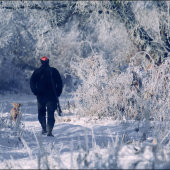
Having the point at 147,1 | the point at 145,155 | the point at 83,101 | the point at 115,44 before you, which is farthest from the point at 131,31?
the point at 115,44

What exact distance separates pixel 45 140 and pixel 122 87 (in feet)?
8.66

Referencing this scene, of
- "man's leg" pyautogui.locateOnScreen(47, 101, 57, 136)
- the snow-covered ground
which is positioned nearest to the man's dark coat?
Result: "man's leg" pyautogui.locateOnScreen(47, 101, 57, 136)

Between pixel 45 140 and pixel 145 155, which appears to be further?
pixel 45 140

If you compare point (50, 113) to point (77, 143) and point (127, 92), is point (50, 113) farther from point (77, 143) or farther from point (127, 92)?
point (127, 92)

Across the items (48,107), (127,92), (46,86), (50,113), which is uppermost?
(46,86)

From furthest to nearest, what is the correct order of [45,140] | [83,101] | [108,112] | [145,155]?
[83,101], [108,112], [45,140], [145,155]

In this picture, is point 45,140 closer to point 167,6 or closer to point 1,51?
point 167,6

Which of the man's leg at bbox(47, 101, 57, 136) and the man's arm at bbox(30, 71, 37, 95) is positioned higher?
the man's arm at bbox(30, 71, 37, 95)

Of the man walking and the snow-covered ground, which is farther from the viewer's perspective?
the man walking

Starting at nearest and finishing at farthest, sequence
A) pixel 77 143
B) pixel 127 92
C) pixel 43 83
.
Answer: pixel 77 143 → pixel 43 83 → pixel 127 92

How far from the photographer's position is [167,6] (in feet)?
33.1

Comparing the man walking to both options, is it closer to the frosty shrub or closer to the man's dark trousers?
the man's dark trousers

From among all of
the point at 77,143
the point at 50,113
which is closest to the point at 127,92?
the point at 50,113

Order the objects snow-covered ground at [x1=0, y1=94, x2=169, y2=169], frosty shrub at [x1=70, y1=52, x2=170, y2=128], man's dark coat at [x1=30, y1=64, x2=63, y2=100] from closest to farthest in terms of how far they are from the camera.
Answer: snow-covered ground at [x1=0, y1=94, x2=169, y2=169] < man's dark coat at [x1=30, y1=64, x2=63, y2=100] < frosty shrub at [x1=70, y1=52, x2=170, y2=128]
